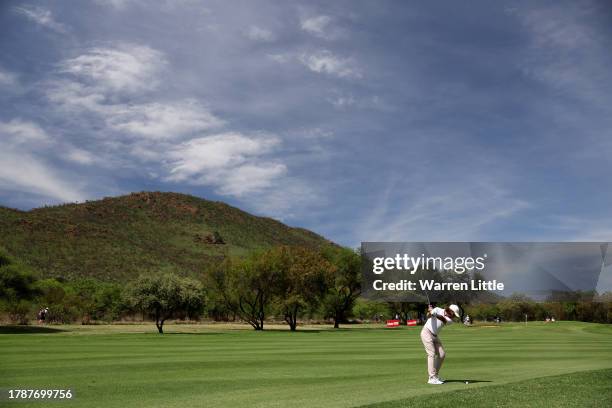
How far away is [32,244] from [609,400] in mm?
128659

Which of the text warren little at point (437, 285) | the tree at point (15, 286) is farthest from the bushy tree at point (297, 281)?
the tree at point (15, 286)

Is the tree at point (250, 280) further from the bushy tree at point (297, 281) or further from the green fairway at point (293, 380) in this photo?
the green fairway at point (293, 380)

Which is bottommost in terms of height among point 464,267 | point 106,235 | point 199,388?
point 199,388

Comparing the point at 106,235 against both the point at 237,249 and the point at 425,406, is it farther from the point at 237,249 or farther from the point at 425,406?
the point at 425,406

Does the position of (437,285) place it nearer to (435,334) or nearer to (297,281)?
(297,281)

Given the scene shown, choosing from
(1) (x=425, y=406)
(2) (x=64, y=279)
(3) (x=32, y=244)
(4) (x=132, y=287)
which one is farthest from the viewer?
(3) (x=32, y=244)

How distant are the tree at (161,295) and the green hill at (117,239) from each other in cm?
5616

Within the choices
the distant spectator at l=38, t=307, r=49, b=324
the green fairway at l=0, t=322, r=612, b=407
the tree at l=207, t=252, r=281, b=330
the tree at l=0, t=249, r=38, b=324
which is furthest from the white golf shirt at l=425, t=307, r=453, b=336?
the distant spectator at l=38, t=307, r=49, b=324

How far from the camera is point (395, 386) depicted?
17453mm

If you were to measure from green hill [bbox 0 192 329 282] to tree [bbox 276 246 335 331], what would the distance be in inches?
2240

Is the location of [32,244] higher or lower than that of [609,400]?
higher

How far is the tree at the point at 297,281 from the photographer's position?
80000mm

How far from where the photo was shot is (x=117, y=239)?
14888cm

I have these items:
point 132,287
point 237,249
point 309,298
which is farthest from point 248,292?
point 237,249
